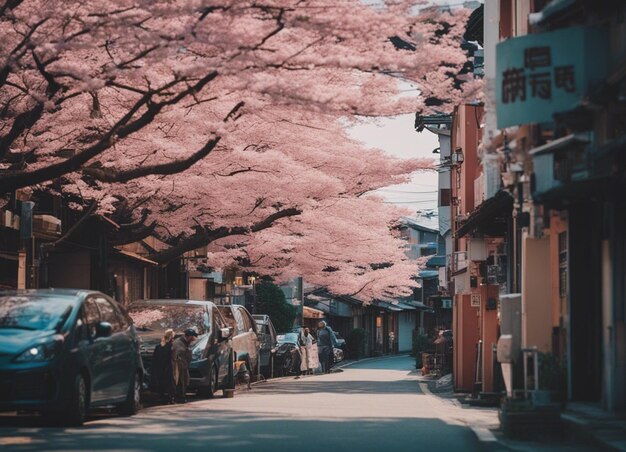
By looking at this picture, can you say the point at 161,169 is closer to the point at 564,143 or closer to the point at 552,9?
the point at 552,9

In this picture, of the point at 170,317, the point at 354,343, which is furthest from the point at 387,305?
the point at 170,317

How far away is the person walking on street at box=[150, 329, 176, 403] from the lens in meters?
22.0

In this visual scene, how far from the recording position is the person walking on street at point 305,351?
43.2m

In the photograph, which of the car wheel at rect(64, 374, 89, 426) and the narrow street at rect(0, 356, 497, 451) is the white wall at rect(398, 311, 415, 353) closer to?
the narrow street at rect(0, 356, 497, 451)

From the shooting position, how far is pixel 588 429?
13586 millimetres

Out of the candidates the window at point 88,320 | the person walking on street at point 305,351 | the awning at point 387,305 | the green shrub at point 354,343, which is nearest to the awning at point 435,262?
the awning at point 387,305

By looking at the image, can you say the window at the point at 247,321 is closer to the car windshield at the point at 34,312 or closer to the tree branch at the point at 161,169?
the tree branch at the point at 161,169

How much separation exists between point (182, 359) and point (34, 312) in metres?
7.40

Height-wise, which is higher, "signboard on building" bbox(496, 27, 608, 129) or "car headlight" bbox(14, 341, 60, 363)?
"signboard on building" bbox(496, 27, 608, 129)

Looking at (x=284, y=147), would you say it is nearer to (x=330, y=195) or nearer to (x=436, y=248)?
(x=330, y=195)

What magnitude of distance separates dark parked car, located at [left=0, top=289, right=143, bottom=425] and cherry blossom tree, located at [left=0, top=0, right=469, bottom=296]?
7.18 ft

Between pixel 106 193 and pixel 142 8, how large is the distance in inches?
454

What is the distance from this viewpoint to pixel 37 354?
1460cm

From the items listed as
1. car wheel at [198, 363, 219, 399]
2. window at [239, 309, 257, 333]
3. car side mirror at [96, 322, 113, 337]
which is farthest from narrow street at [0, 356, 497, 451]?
window at [239, 309, 257, 333]
